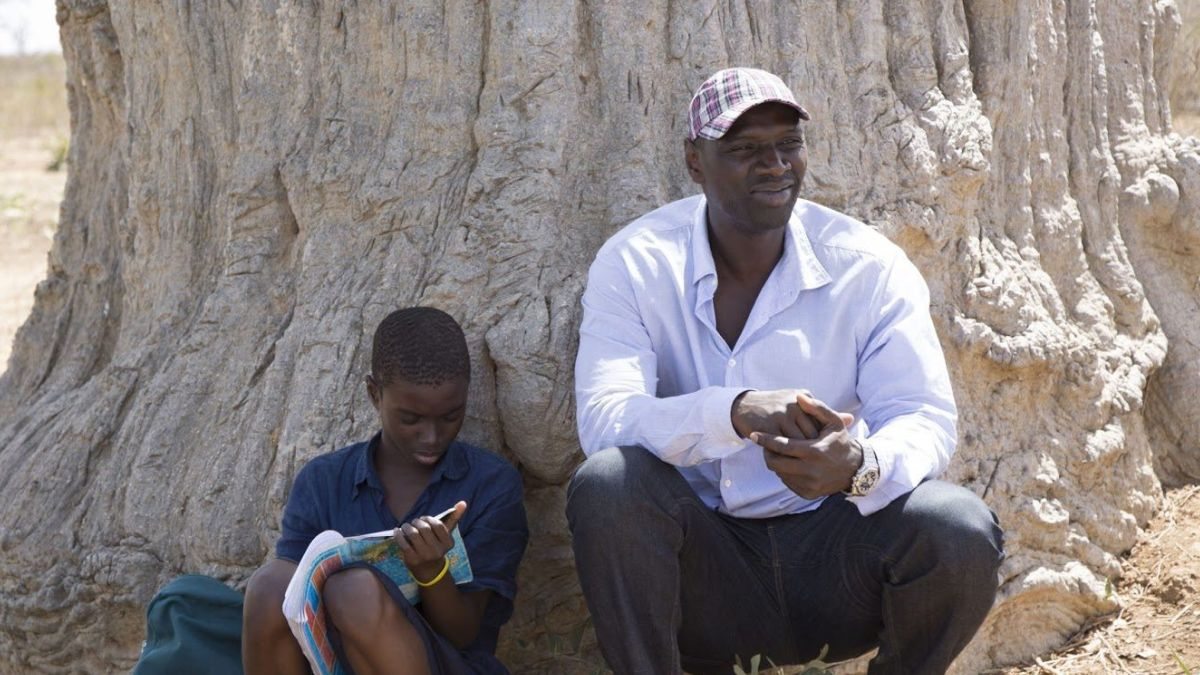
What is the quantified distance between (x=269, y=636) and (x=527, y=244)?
4.09ft

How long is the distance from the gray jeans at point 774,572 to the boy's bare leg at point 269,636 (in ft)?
2.21

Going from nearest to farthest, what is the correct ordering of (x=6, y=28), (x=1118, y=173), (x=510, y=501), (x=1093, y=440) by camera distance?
(x=510, y=501)
(x=1093, y=440)
(x=1118, y=173)
(x=6, y=28)

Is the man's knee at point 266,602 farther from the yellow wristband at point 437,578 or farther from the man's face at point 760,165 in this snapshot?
the man's face at point 760,165

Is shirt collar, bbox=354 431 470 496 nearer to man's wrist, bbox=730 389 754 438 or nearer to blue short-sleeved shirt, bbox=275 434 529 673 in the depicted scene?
blue short-sleeved shirt, bbox=275 434 529 673

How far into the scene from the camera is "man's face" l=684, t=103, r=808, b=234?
353cm

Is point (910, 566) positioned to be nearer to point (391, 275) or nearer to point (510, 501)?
point (510, 501)

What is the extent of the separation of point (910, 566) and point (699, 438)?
0.53 m

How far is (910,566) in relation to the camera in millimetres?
3262

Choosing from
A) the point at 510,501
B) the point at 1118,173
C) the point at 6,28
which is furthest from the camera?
the point at 6,28

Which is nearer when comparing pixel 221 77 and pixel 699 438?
pixel 699 438

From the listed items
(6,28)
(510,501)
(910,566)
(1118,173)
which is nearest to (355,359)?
(510,501)

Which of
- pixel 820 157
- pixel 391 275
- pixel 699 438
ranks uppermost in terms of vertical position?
pixel 820 157

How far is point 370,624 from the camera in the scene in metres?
3.24

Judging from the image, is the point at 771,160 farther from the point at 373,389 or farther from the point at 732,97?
the point at 373,389
